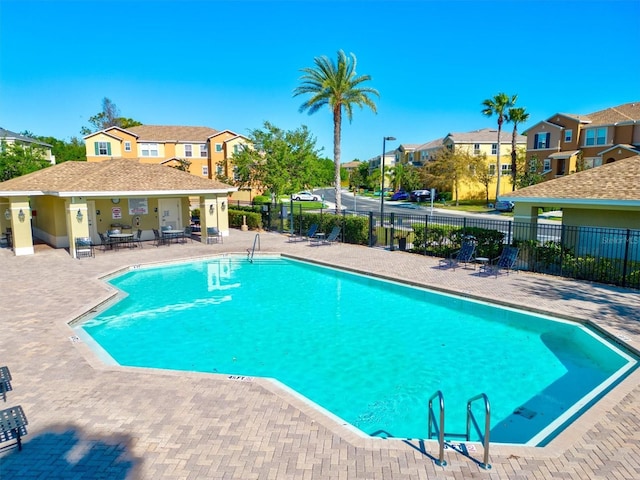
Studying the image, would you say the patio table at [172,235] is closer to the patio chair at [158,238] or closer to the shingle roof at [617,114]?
the patio chair at [158,238]

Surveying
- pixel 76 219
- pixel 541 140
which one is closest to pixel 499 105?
pixel 541 140

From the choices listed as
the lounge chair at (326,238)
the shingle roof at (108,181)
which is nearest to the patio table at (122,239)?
the shingle roof at (108,181)

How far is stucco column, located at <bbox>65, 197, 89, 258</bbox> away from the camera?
71.2 feet

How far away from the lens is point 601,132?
48.3m

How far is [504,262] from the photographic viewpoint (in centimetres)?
1747

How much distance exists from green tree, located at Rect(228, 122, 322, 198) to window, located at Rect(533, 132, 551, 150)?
31078 millimetres

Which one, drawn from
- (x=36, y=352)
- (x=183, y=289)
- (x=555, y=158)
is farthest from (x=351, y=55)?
(x=555, y=158)

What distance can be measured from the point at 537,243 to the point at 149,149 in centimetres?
5073

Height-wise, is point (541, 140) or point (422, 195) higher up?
point (541, 140)

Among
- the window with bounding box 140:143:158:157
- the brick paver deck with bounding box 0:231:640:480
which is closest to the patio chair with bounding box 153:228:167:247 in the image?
the brick paver deck with bounding box 0:231:640:480

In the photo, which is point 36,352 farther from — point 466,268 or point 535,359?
point 466,268

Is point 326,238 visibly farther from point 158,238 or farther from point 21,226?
point 21,226

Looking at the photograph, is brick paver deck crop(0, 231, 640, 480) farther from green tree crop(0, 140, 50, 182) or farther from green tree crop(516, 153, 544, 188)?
green tree crop(516, 153, 544, 188)

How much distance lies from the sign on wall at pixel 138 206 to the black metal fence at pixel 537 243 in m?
11.7
